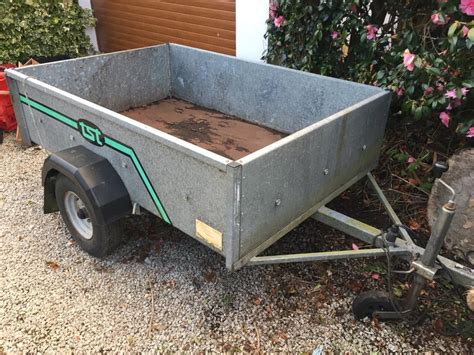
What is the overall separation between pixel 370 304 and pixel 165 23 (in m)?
4.65

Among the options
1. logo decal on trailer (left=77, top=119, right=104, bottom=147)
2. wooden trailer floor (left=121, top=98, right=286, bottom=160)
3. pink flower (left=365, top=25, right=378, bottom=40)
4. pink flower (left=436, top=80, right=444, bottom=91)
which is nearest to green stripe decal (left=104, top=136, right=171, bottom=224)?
logo decal on trailer (left=77, top=119, right=104, bottom=147)

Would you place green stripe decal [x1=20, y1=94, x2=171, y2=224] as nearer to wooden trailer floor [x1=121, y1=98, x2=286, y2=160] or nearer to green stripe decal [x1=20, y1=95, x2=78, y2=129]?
green stripe decal [x1=20, y1=95, x2=78, y2=129]

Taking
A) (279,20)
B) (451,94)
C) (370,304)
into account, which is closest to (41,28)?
(279,20)

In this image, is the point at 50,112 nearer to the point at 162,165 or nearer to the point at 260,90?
the point at 162,165

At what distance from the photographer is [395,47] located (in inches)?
121

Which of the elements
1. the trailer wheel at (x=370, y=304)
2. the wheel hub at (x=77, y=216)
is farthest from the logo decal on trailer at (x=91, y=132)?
the trailer wheel at (x=370, y=304)

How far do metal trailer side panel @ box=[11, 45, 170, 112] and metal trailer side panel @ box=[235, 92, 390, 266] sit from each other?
2.30m

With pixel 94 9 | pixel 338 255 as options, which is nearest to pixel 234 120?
pixel 338 255

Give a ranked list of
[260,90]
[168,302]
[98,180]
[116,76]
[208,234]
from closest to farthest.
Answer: [208,234] → [98,180] → [168,302] → [260,90] → [116,76]

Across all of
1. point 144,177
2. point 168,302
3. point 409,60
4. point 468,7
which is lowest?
point 168,302

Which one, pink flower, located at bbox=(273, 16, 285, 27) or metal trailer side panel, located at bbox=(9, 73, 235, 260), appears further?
pink flower, located at bbox=(273, 16, 285, 27)

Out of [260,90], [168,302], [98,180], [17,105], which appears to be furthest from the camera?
[260,90]

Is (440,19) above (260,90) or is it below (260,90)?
above

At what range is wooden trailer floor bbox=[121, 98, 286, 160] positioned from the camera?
347 centimetres
